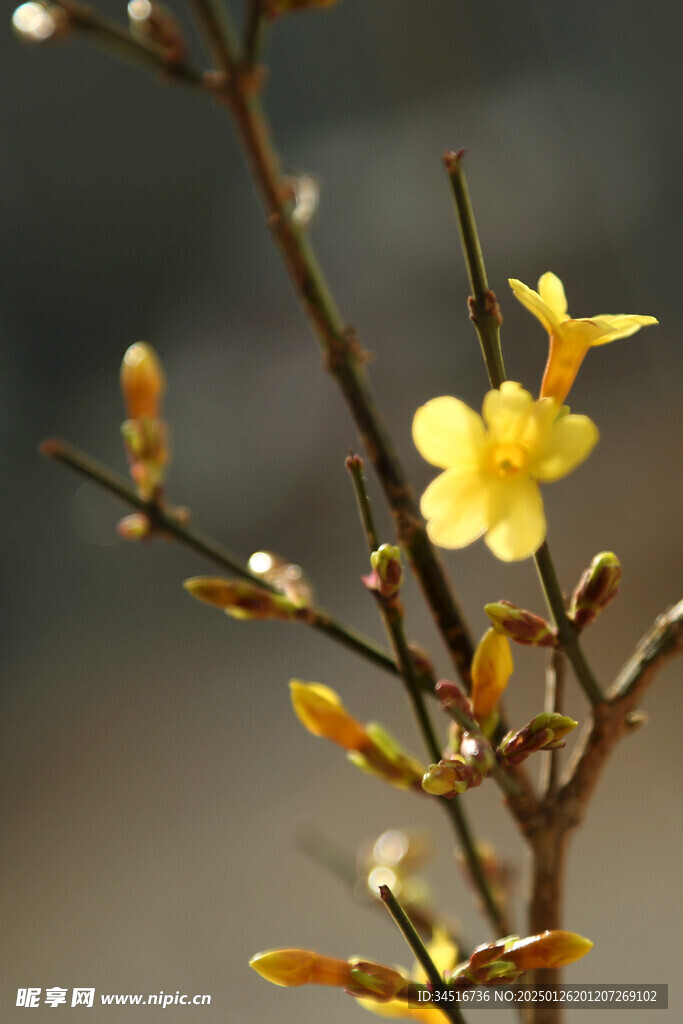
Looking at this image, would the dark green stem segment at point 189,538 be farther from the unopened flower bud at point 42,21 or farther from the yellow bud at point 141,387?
the unopened flower bud at point 42,21

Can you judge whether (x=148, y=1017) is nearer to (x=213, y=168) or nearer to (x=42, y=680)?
(x=42, y=680)

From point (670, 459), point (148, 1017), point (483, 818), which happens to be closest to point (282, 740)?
point (483, 818)

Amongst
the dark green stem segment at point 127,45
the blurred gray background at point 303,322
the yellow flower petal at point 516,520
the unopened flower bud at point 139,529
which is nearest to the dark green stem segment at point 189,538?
the unopened flower bud at point 139,529

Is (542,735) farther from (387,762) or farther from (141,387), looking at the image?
(141,387)

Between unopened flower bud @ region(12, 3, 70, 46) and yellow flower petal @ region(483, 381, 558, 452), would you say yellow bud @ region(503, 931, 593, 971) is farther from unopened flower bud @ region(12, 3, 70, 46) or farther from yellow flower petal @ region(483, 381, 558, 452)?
unopened flower bud @ region(12, 3, 70, 46)

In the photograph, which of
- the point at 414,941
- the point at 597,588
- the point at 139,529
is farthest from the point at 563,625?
the point at 139,529

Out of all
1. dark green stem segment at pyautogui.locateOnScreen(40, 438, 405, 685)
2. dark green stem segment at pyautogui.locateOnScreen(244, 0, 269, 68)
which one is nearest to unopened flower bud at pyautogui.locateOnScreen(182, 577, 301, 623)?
dark green stem segment at pyautogui.locateOnScreen(40, 438, 405, 685)
